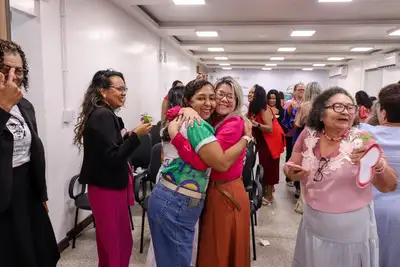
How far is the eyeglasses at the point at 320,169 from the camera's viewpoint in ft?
4.54

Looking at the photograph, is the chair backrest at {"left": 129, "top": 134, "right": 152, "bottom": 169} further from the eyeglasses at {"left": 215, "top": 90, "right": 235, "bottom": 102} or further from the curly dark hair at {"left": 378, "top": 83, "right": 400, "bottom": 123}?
the curly dark hair at {"left": 378, "top": 83, "right": 400, "bottom": 123}

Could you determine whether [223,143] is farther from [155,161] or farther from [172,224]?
[155,161]

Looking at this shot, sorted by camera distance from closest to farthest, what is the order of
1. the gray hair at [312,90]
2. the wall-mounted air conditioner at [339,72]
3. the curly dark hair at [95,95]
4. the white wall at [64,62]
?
the curly dark hair at [95,95], the white wall at [64,62], the gray hair at [312,90], the wall-mounted air conditioner at [339,72]

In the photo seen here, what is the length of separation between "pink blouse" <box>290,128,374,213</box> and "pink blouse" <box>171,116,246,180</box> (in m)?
0.38

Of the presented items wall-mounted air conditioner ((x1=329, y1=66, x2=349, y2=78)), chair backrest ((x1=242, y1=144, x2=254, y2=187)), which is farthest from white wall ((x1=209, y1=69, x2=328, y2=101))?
chair backrest ((x1=242, y1=144, x2=254, y2=187))

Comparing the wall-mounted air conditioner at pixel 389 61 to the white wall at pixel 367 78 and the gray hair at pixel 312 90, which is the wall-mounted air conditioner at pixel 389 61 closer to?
the white wall at pixel 367 78

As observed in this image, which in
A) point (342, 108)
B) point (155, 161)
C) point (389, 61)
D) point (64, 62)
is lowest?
point (155, 161)

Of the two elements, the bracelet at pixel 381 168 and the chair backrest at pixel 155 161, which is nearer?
the bracelet at pixel 381 168

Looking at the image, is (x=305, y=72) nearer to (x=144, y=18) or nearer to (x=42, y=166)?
(x=144, y=18)

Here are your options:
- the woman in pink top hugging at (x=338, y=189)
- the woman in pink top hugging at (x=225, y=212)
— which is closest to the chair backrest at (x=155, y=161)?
the woman in pink top hugging at (x=225, y=212)

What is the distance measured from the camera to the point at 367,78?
9.38 m

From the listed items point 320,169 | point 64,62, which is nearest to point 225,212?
point 320,169

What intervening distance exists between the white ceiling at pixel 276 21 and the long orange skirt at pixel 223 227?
8.81ft

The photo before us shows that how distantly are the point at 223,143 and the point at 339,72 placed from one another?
37.4ft
